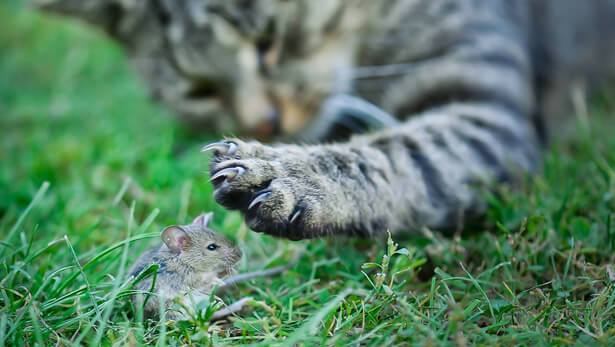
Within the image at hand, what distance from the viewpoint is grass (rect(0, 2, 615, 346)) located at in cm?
79

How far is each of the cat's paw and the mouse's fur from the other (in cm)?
7

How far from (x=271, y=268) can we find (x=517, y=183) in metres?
0.76

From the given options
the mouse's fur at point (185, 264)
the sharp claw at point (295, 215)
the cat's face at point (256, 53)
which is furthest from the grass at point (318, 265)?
the cat's face at point (256, 53)

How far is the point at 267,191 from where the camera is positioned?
0.93m

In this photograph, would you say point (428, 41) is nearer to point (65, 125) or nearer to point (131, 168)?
point (131, 168)

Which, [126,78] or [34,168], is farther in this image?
[126,78]

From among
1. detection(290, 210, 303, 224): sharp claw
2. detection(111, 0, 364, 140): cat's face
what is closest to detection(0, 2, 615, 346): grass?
detection(290, 210, 303, 224): sharp claw

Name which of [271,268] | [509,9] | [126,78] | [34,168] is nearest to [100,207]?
[34,168]

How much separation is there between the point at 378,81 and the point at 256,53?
513mm

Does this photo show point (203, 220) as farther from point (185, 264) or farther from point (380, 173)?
point (380, 173)

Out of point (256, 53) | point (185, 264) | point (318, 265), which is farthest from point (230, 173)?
point (256, 53)

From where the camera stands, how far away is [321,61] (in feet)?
5.71

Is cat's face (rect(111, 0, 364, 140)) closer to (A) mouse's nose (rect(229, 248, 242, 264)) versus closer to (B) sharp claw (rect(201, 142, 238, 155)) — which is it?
(B) sharp claw (rect(201, 142, 238, 155))

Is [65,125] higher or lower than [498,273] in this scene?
lower
